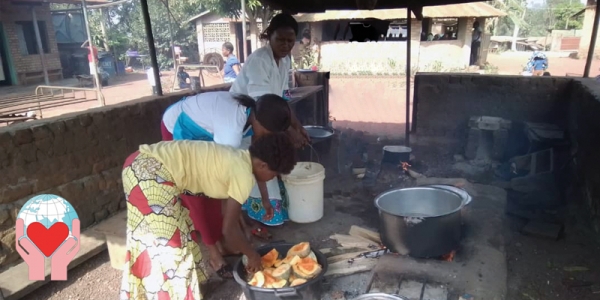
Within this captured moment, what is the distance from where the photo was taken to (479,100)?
615cm

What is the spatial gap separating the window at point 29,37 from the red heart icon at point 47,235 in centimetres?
1636

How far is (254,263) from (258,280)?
Answer: 10cm

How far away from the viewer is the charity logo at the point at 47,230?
2.24 metres

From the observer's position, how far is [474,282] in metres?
2.53

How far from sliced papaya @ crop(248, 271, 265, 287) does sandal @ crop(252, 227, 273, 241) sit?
Result: 1.08 meters

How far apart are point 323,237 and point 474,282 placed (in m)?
1.34

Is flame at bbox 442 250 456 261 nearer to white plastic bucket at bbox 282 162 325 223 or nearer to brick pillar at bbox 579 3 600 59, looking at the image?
white plastic bucket at bbox 282 162 325 223

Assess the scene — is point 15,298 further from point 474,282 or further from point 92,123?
point 474,282

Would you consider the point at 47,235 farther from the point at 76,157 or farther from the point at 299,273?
the point at 76,157

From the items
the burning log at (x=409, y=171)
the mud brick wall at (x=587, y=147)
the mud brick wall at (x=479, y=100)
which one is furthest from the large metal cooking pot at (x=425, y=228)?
the mud brick wall at (x=479, y=100)

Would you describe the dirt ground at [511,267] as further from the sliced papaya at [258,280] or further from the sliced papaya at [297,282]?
the sliced papaya at [258,280]

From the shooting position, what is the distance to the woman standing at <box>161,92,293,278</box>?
260cm

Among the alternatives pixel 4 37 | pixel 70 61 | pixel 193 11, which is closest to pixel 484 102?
pixel 4 37

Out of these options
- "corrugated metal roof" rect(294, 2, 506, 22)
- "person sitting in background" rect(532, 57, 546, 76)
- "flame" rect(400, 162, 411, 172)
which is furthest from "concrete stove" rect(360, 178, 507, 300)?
"corrugated metal roof" rect(294, 2, 506, 22)
